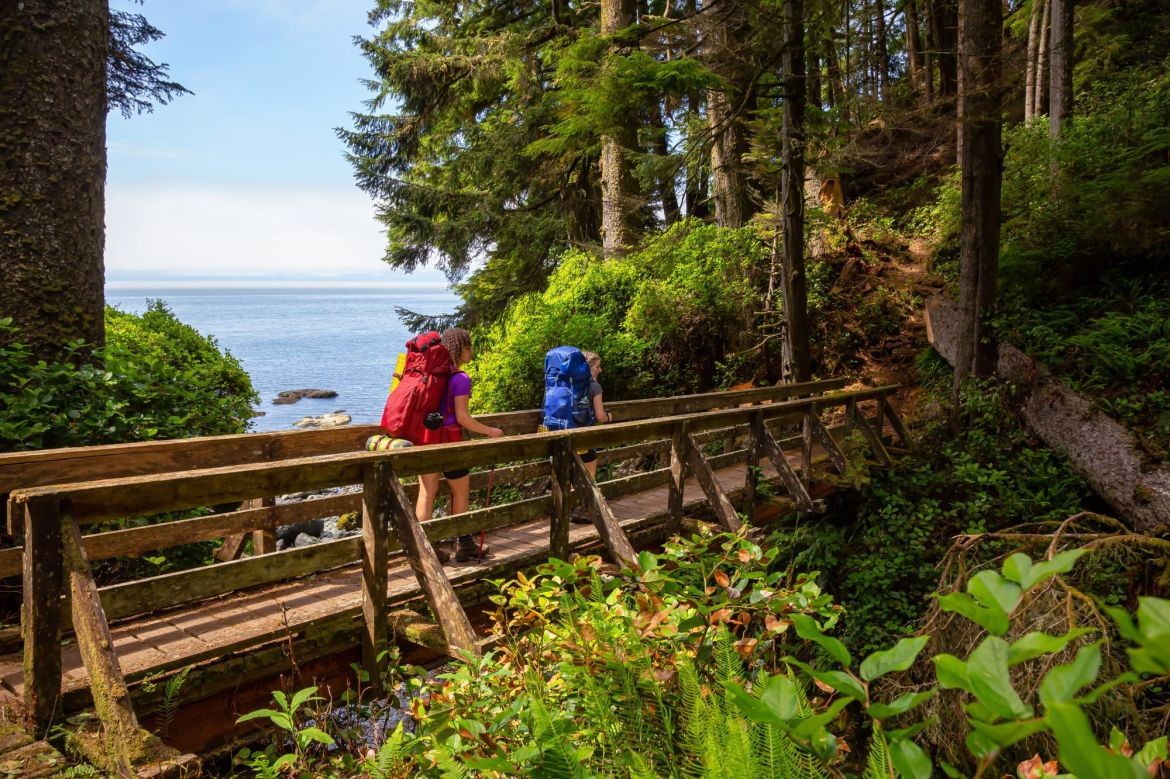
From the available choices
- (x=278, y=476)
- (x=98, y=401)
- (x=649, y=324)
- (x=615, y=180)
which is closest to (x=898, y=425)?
(x=649, y=324)

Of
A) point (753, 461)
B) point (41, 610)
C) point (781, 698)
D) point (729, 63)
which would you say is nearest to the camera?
point (781, 698)

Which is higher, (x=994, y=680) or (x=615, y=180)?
(x=615, y=180)

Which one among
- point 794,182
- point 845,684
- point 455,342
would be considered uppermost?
point 794,182

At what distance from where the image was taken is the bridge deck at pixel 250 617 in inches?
138

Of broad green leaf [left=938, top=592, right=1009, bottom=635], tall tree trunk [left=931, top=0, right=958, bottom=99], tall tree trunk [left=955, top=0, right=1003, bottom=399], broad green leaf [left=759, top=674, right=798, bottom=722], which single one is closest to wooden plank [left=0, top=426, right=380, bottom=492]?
broad green leaf [left=759, top=674, right=798, bottom=722]

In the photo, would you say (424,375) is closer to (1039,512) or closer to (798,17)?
(1039,512)

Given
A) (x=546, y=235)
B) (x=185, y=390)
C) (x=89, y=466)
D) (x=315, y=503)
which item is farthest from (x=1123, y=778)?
(x=546, y=235)

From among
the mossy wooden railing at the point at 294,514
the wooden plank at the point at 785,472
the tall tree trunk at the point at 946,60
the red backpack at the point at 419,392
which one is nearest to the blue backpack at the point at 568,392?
the mossy wooden railing at the point at 294,514

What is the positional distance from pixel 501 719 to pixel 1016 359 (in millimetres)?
9703

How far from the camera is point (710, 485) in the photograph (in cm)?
641

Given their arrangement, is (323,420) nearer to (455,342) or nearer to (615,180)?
(615,180)

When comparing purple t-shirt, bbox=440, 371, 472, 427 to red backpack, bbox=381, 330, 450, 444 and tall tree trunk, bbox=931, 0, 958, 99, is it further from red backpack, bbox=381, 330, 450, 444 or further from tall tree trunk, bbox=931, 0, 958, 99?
tall tree trunk, bbox=931, 0, 958, 99

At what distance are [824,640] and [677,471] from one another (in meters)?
5.14

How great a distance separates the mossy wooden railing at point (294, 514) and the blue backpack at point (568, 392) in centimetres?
82
